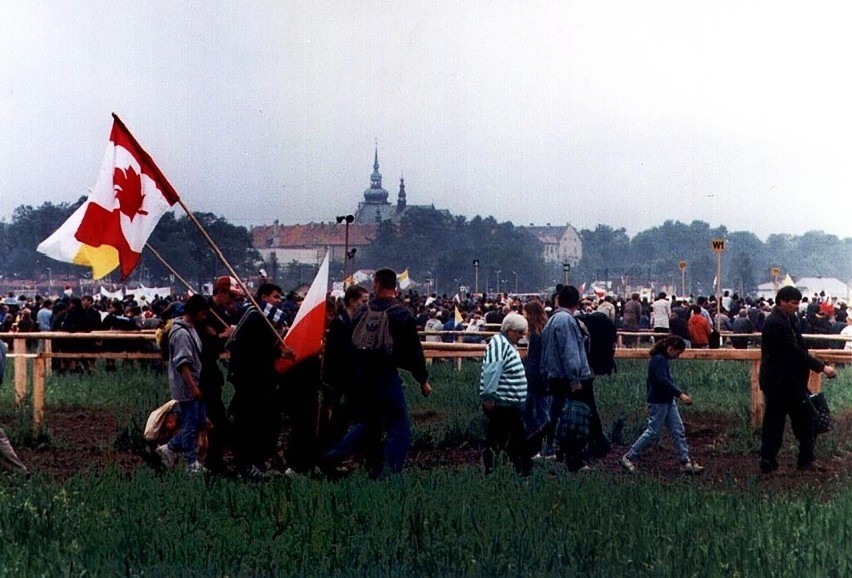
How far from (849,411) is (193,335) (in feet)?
26.4

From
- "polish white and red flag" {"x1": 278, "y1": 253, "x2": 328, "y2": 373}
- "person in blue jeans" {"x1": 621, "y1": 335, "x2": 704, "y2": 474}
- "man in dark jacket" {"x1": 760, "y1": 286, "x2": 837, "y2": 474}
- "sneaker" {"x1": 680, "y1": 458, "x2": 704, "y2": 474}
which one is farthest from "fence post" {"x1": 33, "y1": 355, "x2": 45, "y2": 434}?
"man in dark jacket" {"x1": 760, "y1": 286, "x2": 837, "y2": 474}

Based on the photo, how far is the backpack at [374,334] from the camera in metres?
11.1

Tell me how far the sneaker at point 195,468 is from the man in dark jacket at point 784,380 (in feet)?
15.2

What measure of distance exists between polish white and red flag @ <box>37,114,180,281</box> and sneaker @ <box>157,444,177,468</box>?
1.51m

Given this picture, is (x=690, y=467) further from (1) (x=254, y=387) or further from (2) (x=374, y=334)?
(1) (x=254, y=387)

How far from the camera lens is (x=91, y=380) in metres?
21.1

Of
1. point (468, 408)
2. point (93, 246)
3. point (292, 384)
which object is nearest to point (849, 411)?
Result: point (468, 408)

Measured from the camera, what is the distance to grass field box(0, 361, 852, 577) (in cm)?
707

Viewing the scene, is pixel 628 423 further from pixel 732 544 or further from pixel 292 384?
pixel 732 544

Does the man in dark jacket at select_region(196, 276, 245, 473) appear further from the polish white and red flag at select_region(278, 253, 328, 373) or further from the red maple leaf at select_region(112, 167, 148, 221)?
the red maple leaf at select_region(112, 167, 148, 221)

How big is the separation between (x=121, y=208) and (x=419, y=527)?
4936 mm

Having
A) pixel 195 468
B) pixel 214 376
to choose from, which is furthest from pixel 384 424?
pixel 214 376

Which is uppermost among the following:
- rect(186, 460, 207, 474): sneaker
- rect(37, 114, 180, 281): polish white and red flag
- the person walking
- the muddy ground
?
rect(37, 114, 180, 281): polish white and red flag

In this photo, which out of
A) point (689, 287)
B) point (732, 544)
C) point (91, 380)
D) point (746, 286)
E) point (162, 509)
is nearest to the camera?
point (732, 544)
